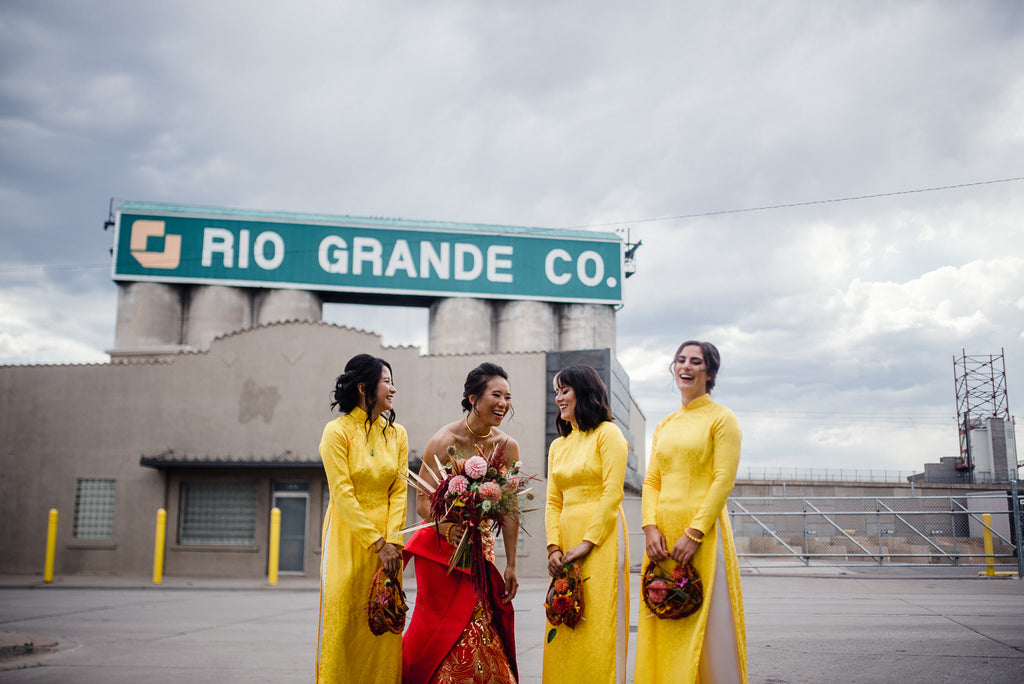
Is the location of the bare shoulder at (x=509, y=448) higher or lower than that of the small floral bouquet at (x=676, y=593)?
higher

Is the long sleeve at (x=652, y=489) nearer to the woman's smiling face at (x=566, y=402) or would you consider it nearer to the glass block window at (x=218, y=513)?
the woman's smiling face at (x=566, y=402)

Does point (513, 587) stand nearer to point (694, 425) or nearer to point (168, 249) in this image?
point (694, 425)

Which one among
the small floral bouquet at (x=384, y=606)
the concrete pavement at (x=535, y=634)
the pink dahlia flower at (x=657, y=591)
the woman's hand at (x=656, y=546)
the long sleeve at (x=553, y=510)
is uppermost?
the long sleeve at (x=553, y=510)

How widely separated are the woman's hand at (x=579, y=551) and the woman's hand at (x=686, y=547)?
46 cm

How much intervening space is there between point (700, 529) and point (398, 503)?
1.68 m

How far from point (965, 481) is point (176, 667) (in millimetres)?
45722

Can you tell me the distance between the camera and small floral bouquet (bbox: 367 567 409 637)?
14.1 feet

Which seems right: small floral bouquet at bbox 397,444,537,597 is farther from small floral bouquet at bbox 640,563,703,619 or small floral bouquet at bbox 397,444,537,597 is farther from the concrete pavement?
the concrete pavement

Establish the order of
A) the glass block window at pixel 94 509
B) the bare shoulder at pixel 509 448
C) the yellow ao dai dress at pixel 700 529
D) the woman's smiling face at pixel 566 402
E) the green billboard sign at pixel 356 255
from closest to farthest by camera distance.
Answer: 1. the yellow ao dai dress at pixel 700 529
2. the woman's smiling face at pixel 566 402
3. the bare shoulder at pixel 509 448
4. the glass block window at pixel 94 509
5. the green billboard sign at pixel 356 255

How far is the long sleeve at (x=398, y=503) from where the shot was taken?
452 cm

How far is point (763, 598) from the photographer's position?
463 inches

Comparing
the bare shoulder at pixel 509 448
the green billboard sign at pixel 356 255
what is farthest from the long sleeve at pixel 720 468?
the green billboard sign at pixel 356 255

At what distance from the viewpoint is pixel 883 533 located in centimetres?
2933

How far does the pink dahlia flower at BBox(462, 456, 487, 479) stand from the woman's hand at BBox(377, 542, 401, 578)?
0.58m
